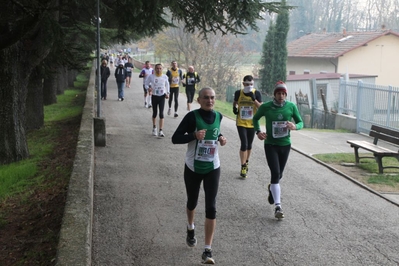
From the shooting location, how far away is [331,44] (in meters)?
45.2

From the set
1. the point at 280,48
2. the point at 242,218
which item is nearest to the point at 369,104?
the point at 242,218

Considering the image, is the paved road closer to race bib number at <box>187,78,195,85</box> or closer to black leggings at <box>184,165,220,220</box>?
black leggings at <box>184,165,220,220</box>

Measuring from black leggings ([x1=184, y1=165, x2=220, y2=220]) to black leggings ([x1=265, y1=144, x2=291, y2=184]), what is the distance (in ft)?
6.28

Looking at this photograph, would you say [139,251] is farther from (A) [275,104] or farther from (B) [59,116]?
(B) [59,116]

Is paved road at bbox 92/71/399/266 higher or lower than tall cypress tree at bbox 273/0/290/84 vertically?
lower

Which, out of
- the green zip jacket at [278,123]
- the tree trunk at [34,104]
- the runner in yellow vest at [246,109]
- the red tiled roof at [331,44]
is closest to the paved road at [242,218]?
the runner in yellow vest at [246,109]

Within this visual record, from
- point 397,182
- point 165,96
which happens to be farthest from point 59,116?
point 397,182

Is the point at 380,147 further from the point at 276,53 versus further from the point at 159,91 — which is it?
the point at 276,53

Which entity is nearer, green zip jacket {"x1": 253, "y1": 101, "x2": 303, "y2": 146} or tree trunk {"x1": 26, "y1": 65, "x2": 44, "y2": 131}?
green zip jacket {"x1": 253, "y1": 101, "x2": 303, "y2": 146}

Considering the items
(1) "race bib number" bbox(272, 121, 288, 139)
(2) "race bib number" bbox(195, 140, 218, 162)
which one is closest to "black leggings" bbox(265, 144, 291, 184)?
(1) "race bib number" bbox(272, 121, 288, 139)

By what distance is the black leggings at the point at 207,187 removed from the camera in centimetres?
591

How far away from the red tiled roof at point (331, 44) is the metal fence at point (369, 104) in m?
19.9

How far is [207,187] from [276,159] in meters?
2.13

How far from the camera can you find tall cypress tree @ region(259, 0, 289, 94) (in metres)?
43.8
